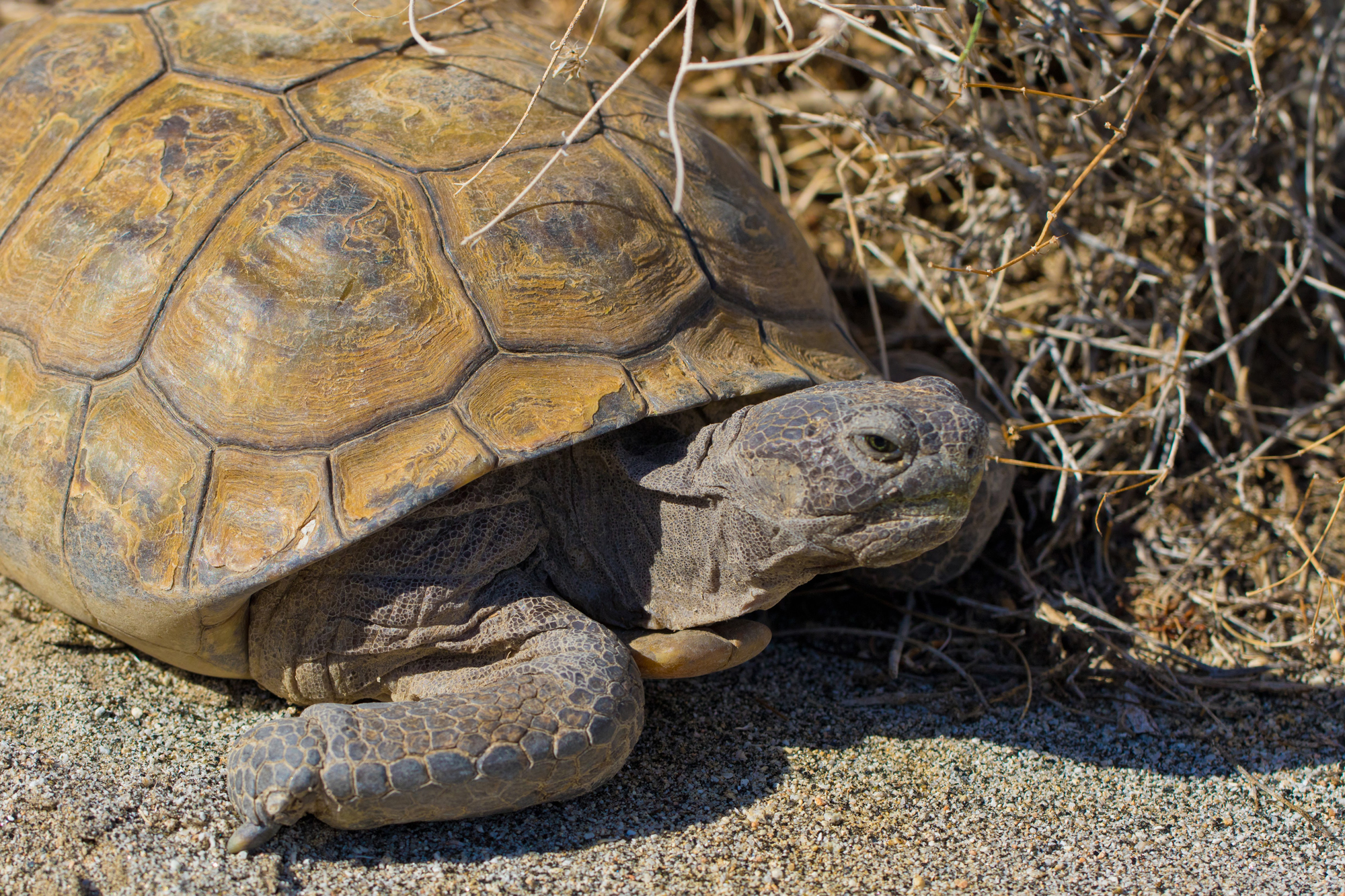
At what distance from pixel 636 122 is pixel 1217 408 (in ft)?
7.19

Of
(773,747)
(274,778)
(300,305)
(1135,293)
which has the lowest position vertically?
(773,747)

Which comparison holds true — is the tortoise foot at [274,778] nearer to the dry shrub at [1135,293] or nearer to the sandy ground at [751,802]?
the sandy ground at [751,802]

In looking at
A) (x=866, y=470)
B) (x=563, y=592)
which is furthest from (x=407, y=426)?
(x=866, y=470)

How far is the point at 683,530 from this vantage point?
2.50 metres

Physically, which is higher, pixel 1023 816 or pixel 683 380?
pixel 683 380

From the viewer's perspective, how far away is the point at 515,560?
8.07 feet

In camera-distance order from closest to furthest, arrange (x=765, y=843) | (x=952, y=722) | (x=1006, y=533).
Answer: (x=765, y=843), (x=952, y=722), (x=1006, y=533)

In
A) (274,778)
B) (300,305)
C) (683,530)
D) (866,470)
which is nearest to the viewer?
(274,778)

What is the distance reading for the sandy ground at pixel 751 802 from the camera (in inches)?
83.6

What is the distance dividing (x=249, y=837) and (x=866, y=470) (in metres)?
1.45

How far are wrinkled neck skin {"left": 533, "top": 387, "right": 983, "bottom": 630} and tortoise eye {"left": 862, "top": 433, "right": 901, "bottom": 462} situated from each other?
139mm

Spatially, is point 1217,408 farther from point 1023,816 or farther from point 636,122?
point 636,122

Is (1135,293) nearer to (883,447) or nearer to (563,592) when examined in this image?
(883,447)

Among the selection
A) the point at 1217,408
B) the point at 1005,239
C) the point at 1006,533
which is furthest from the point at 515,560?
the point at 1217,408
